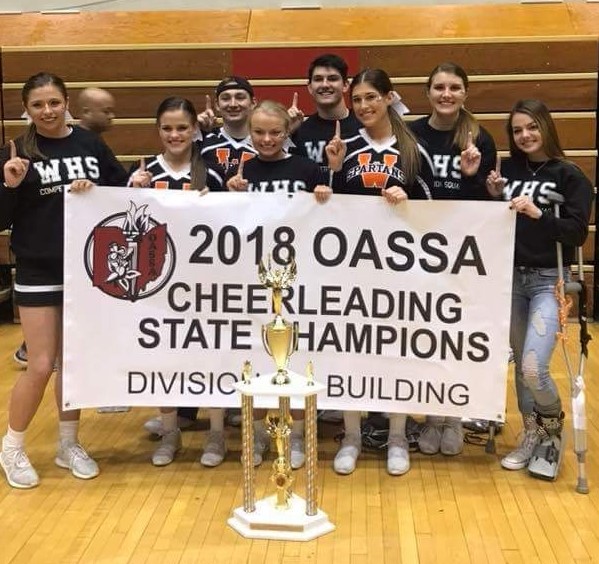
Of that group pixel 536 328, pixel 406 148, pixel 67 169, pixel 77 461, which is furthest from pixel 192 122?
pixel 536 328

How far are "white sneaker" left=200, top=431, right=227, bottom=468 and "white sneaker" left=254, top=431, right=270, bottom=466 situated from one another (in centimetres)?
15

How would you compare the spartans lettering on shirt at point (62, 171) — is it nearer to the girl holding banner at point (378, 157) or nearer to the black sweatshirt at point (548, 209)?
the girl holding banner at point (378, 157)

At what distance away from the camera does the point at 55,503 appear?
2.96 m

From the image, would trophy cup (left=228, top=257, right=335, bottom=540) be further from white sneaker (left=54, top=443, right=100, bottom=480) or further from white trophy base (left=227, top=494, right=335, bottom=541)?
white sneaker (left=54, top=443, right=100, bottom=480)

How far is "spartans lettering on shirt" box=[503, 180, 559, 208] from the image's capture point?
10.1ft

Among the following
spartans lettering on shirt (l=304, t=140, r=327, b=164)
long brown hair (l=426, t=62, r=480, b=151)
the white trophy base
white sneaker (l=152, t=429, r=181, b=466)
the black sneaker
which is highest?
long brown hair (l=426, t=62, r=480, b=151)

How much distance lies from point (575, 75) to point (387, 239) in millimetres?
4143

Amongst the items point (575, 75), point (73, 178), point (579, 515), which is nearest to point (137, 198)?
point (73, 178)

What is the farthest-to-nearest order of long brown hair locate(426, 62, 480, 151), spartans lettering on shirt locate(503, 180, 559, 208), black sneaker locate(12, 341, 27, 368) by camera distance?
black sneaker locate(12, 341, 27, 368) → long brown hair locate(426, 62, 480, 151) → spartans lettering on shirt locate(503, 180, 559, 208)

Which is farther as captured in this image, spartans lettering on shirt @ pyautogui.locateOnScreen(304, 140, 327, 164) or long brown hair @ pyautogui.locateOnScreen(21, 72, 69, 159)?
spartans lettering on shirt @ pyautogui.locateOnScreen(304, 140, 327, 164)

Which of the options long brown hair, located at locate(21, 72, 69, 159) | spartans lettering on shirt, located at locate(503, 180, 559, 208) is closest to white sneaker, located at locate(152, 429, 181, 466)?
long brown hair, located at locate(21, 72, 69, 159)

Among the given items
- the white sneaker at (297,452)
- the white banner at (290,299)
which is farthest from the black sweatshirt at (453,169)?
the white sneaker at (297,452)

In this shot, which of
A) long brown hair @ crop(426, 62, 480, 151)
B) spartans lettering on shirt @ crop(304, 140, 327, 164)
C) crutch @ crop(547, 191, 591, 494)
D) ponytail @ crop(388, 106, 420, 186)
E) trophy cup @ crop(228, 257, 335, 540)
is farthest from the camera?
spartans lettering on shirt @ crop(304, 140, 327, 164)

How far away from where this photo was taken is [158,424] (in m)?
3.72
